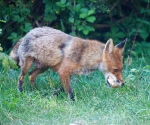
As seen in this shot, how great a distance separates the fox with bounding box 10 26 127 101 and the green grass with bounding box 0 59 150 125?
0.25 m

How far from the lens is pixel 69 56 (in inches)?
336

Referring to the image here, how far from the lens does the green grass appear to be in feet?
23.5

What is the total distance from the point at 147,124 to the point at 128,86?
1735mm

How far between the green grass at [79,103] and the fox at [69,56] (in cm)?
25

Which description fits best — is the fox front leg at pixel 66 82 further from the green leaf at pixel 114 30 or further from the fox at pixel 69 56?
the green leaf at pixel 114 30

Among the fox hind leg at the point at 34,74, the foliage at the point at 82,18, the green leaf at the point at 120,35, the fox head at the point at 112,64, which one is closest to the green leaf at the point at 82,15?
the foliage at the point at 82,18

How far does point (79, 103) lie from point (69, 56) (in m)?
0.94

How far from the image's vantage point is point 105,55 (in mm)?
8547

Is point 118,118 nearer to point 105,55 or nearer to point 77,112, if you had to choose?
point 77,112

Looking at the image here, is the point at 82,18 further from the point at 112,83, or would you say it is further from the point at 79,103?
the point at 79,103

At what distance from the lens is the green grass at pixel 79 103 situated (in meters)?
7.16

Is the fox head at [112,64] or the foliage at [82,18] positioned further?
the foliage at [82,18]

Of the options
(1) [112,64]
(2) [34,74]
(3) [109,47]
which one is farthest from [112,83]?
(2) [34,74]

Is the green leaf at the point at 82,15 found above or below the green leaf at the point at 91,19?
above
